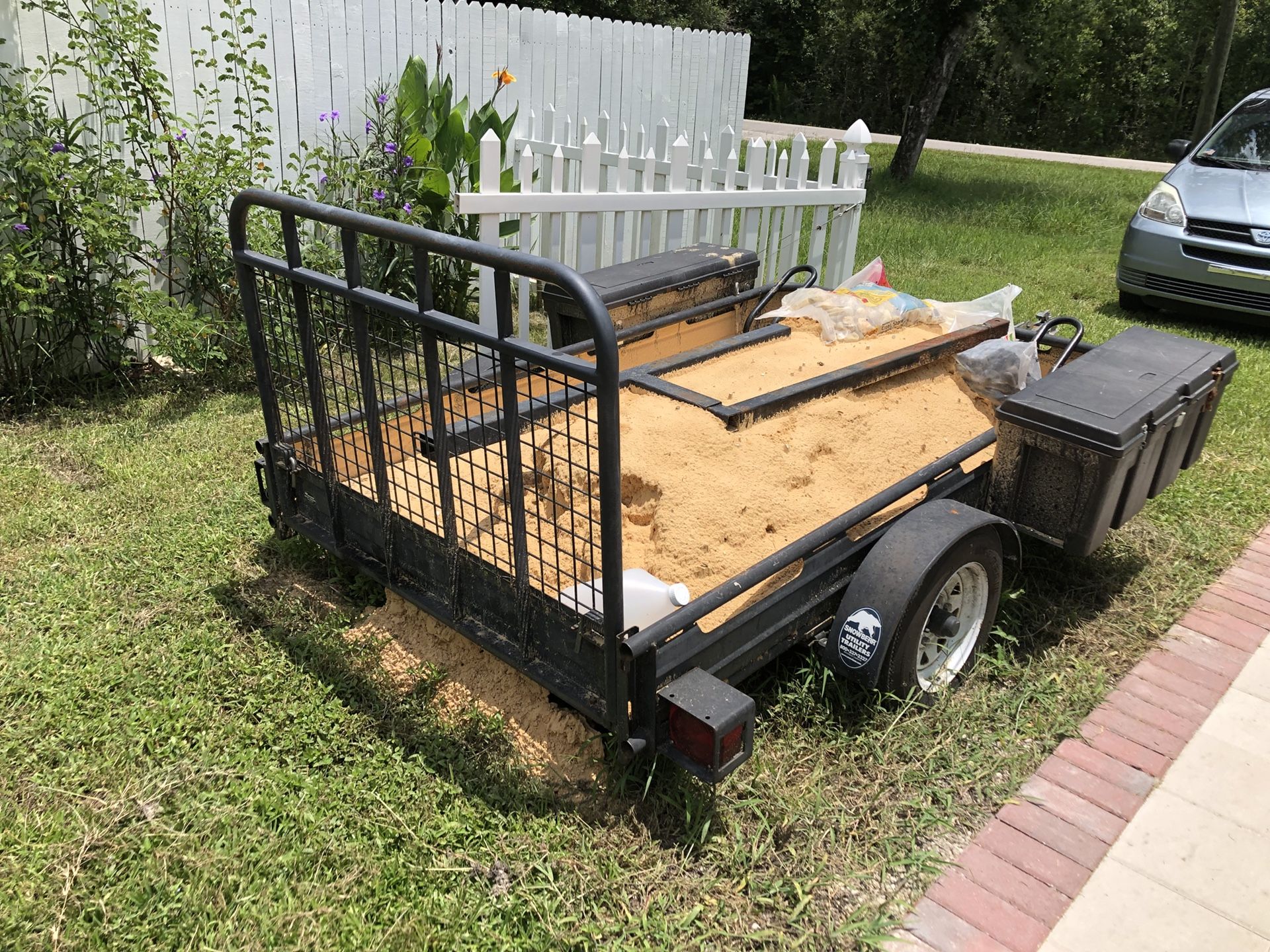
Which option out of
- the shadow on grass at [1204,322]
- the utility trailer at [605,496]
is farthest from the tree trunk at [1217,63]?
the utility trailer at [605,496]

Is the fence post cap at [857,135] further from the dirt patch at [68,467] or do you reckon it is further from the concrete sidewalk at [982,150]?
the concrete sidewalk at [982,150]

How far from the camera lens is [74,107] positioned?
5152mm

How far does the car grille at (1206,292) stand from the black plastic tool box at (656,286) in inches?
180

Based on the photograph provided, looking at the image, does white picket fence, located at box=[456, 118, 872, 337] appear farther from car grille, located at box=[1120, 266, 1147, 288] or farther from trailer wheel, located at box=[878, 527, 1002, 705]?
trailer wheel, located at box=[878, 527, 1002, 705]

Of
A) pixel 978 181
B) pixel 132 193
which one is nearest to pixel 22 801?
pixel 132 193

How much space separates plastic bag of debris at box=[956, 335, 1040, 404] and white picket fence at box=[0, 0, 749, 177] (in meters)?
4.59

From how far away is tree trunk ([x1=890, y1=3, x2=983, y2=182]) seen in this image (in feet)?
43.8

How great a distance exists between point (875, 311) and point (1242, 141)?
5.86m

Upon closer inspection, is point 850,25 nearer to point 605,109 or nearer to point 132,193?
point 605,109

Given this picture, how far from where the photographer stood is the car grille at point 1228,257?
748 cm

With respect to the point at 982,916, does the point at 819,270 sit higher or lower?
higher

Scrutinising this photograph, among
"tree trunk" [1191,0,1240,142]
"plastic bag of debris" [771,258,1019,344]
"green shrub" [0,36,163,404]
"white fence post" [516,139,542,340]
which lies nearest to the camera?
"green shrub" [0,36,163,404]

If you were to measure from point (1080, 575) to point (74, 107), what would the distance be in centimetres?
562

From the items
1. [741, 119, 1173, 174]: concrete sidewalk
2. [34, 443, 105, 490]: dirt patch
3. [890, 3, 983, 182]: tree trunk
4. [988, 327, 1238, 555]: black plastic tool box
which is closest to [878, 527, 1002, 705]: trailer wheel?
[988, 327, 1238, 555]: black plastic tool box
